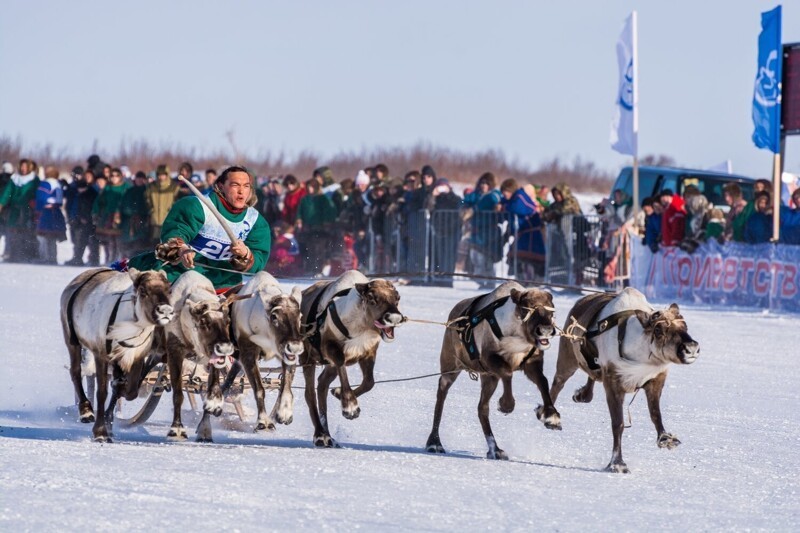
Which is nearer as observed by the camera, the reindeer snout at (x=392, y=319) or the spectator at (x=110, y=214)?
the reindeer snout at (x=392, y=319)

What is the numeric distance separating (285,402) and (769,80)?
13032 mm

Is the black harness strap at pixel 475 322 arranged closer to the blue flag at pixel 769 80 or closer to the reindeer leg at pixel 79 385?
the reindeer leg at pixel 79 385

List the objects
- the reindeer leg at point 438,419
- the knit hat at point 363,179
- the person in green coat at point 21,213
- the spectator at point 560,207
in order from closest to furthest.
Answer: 1. the reindeer leg at point 438,419
2. the spectator at point 560,207
3. the knit hat at point 363,179
4. the person in green coat at point 21,213

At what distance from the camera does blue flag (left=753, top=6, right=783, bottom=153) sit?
19.8 meters

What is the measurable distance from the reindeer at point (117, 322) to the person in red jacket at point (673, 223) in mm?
12278

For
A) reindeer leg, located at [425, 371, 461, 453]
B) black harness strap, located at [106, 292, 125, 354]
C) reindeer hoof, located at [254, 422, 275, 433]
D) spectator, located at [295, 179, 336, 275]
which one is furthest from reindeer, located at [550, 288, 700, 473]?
spectator, located at [295, 179, 336, 275]

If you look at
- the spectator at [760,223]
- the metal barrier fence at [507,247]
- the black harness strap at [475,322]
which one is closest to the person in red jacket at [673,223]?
the metal barrier fence at [507,247]

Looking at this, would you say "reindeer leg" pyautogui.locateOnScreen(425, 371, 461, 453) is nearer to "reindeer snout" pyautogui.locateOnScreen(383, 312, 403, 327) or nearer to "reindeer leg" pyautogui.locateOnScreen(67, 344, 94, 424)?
"reindeer snout" pyautogui.locateOnScreen(383, 312, 403, 327)

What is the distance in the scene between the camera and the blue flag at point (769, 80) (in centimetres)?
1980

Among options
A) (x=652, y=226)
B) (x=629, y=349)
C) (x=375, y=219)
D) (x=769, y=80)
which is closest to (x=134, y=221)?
(x=375, y=219)

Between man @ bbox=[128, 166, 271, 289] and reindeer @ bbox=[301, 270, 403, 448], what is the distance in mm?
595

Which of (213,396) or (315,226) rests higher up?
(315,226)

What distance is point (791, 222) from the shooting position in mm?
18422

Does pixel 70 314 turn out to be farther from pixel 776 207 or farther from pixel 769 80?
pixel 769 80
